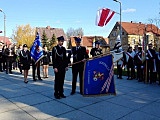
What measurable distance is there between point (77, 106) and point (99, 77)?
1.37 metres

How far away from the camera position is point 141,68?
10.9 meters

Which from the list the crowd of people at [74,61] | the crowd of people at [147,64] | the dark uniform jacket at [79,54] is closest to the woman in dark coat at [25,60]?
the crowd of people at [74,61]

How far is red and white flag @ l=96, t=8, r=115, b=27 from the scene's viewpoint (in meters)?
16.3

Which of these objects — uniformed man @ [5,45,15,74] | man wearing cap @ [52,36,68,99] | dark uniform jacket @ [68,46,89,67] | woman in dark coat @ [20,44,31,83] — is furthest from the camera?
uniformed man @ [5,45,15,74]

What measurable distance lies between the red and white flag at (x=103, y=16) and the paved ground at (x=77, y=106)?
891 cm

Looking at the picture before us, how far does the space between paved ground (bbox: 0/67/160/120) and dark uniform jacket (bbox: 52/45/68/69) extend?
1.14 m

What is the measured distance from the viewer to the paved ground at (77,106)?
214 inches

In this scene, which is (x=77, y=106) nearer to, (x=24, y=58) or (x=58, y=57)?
(x=58, y=57)

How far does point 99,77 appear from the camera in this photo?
23.4 ft

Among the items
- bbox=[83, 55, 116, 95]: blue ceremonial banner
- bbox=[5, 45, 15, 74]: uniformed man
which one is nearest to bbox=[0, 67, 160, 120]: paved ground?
bbox=[83, 55, 116, 95]: blue ceremonial banner

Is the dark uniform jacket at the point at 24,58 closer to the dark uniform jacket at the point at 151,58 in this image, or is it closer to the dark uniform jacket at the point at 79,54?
the dark uniform jacket at the point at 79,54

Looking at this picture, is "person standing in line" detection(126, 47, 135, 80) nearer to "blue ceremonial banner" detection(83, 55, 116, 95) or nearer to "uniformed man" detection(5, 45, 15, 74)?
"blue ceremonial banner" detection(83, 55, 116, 95)

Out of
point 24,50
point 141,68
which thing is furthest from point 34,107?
point 141,68

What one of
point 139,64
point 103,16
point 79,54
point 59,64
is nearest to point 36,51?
point 79,54
